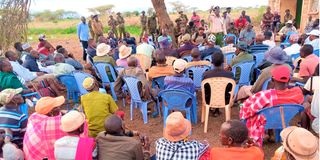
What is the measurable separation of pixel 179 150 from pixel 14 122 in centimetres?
203

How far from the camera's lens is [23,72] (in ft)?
20.7

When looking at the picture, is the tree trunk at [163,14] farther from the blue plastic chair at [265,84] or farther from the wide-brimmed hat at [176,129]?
the wide-brimmed hat at [176,129]

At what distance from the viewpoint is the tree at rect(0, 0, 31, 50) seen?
7.55 metres

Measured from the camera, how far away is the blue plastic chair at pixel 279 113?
3789 mm

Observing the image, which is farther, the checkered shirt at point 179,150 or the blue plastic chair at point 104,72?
the blue plastic chair at point 104,72

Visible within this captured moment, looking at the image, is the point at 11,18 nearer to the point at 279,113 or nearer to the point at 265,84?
the point at 265,84

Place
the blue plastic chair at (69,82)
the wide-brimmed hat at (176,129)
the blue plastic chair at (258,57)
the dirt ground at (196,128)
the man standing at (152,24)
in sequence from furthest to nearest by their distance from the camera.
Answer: the man standing at (152,24)
the blue plastic chair at (258,57)
the blue plastic chair at (69,82)
the dirt ground at (196,128)
the wide-brimmed hat at (176,129)

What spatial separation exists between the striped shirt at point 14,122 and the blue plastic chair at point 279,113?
111 inches

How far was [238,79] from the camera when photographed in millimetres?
5957

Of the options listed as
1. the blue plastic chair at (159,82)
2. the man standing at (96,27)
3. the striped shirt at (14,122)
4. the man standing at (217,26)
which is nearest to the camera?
the striped shirt at (14,122)

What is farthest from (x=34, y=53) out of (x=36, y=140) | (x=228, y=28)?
(x=228, y=28)

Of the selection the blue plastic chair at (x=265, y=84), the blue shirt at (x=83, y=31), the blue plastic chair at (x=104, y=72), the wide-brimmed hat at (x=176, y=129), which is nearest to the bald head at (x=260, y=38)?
the blue plastic chair at (x=265, y=84)

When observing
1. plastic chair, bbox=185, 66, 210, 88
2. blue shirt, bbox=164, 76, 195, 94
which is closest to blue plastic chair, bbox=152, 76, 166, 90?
plastic chair, bbox=185, 66, 210, 88

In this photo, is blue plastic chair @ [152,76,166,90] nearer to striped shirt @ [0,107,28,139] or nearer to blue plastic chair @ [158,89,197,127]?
blue plastic chair @ [158,89,197,127]
